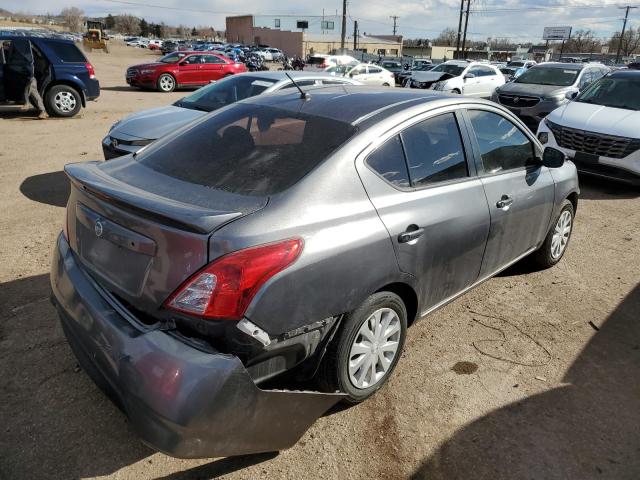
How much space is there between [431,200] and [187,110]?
502 cm

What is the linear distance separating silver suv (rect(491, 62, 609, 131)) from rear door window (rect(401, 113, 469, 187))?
930cm

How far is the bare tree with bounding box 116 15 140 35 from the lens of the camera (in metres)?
125

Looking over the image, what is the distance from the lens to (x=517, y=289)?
4332 millimetres

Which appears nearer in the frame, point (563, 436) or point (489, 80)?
point (563, 436)

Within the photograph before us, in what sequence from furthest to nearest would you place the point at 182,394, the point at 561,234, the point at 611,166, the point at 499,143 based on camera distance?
1. the point at 611,166
2. the point at 561,234
3. the point at 499,143
4. the point at 182,394

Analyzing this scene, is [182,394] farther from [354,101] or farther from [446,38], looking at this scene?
[446,38]

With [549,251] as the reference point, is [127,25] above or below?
above

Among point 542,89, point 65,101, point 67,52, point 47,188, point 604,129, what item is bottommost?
point 47,188

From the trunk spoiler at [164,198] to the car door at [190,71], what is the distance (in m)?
18.4

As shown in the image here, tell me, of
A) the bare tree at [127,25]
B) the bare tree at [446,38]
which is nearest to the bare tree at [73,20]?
the bare tree at [127,25]

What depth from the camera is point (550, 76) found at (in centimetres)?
1295

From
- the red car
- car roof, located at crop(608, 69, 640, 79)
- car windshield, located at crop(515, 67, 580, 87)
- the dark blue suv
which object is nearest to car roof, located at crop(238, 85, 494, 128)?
car roof, located at crop(608, 69, 640, 79)

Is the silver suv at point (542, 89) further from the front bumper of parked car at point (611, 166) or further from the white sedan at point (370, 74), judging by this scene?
→ the white sedan at point (370, 74)

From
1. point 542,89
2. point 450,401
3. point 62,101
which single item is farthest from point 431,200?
point 62,101
